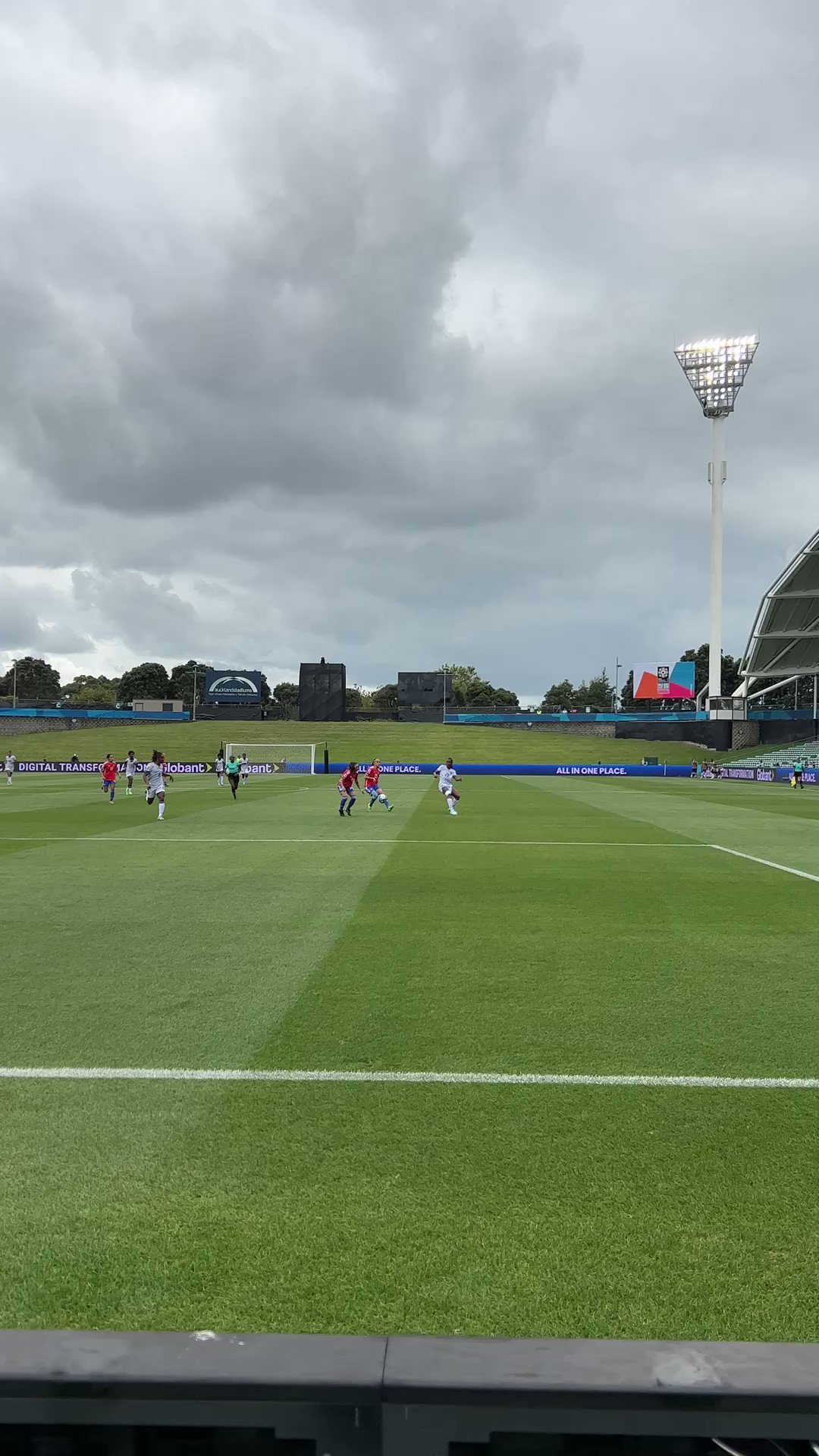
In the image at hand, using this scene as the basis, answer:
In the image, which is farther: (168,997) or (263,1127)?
(168,997)

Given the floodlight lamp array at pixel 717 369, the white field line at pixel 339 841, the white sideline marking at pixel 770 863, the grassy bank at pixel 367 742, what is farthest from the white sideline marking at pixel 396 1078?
the floodlight lamp array at pixel 717 369

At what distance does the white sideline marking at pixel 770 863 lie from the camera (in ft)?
47.1

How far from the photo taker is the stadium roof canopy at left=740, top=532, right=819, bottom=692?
8131 cm

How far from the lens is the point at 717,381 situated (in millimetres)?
84250

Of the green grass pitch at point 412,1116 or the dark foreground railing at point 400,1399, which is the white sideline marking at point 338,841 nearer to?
the green grass pitch at point 412,1116

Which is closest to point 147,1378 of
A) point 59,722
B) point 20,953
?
point 20,953

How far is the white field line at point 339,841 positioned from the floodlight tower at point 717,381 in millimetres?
75866

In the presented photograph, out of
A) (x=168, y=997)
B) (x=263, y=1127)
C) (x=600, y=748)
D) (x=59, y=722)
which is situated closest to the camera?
(x=263, y=1127)

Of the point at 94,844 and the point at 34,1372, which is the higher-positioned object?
the point at 34,1372

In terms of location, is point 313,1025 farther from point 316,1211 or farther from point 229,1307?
point 229,1307

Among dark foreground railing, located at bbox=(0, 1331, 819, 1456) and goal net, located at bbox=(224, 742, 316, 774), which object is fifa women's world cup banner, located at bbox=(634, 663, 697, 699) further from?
dark foreground railing, located at bbox=(0, 1331, 819, 1456)

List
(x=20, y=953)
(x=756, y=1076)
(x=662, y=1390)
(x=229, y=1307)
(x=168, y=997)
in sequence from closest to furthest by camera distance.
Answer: (x=662, y=1390), (x=229, y=1307), (x=756, y=1076), (x=168, y=997), (x=20, y=953)

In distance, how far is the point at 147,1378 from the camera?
1.54 meters

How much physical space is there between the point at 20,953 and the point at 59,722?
10078cm
